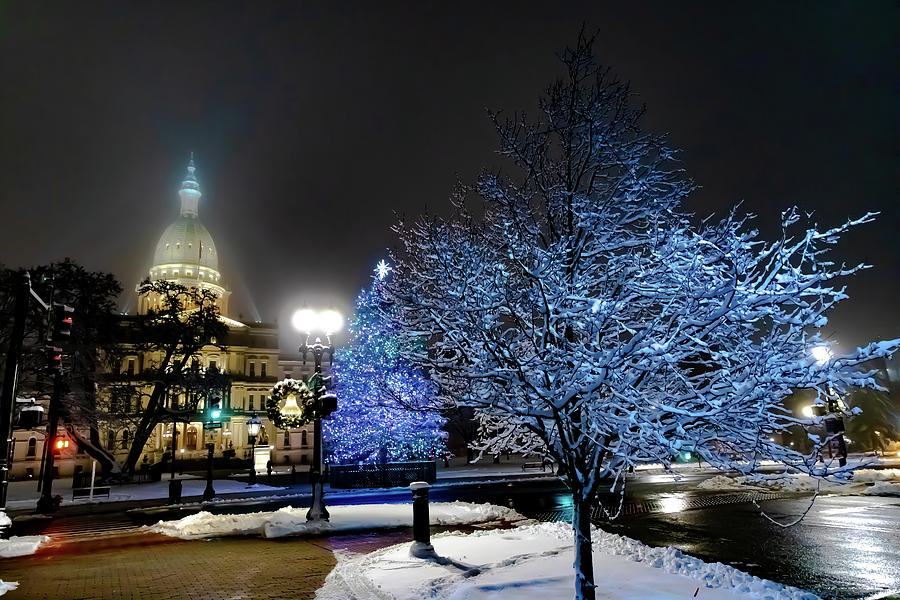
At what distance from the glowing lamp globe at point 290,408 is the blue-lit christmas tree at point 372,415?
12641 mm

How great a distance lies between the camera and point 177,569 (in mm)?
11258

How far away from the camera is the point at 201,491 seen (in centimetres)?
3198

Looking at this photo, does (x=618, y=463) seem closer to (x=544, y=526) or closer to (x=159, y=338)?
(x=544, y=526)

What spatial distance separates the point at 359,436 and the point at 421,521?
23344mm

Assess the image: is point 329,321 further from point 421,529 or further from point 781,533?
point 781,533

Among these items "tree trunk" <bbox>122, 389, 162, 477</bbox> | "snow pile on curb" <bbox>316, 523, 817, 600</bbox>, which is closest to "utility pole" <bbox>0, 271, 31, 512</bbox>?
"snow pile on curb" <bbox>316, 523, 817, 600</bbox>

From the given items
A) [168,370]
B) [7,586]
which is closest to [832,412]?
[7,586]

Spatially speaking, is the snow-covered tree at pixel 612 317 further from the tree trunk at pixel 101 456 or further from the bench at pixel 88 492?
the tree trunk at pixel 101 456

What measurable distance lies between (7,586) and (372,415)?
936 inches

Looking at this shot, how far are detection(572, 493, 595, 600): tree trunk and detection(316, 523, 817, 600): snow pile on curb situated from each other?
4.54 feet

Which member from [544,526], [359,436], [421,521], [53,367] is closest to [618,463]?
[421,521]

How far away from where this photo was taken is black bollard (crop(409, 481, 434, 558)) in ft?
35.5

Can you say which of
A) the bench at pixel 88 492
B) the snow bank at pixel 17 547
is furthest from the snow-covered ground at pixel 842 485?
the bench at pixel 88 492

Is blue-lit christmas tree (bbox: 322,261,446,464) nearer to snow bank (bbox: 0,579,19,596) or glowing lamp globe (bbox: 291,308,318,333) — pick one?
glowing lamp globe (bbox: 291,308,318,333)
